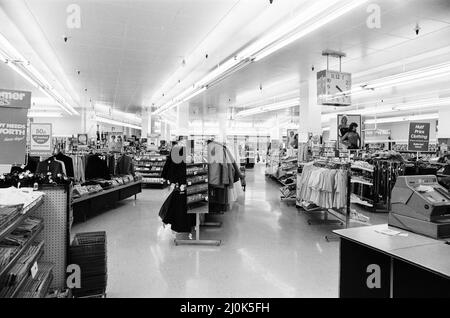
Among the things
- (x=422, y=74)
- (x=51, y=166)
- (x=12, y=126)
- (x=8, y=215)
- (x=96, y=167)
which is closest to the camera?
(x=8, y=215)

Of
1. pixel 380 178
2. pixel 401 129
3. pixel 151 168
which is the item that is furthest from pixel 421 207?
pixel 401 129

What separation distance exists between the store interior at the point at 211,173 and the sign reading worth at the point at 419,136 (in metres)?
0.03

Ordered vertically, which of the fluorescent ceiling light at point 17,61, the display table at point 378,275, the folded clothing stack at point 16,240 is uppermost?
the fluorescent ceiling light at point 17,61

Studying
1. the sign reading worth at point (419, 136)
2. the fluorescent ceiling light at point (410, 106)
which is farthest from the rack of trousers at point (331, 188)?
the fluorescent ceiling light at point (410, 106)

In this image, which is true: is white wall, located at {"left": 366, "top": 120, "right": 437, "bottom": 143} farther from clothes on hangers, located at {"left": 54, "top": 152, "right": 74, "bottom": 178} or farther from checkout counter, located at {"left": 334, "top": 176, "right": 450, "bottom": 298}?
clothes on hangers, located at {"left": 54, "top": 152, "right": 74, "bottom": 178}

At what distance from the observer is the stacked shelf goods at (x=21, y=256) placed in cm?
190

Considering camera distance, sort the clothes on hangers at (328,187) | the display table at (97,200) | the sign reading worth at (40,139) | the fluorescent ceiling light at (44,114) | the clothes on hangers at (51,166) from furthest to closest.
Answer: the fluorescent ceiling light at (44,114) → the display table at (97,200) → the clothes on hangers at (328,187) → the clothes on hangers at (51,166) → the sign reading worth at (40,139)

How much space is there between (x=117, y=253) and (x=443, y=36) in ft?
23.6

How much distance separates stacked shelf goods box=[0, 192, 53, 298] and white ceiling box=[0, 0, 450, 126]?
12.3 ft

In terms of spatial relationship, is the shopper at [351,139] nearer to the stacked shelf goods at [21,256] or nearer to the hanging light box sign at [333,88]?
the hanging light box sign at [333,88]

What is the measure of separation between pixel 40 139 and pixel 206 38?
377 centimetres

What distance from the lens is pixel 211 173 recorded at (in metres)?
5.08

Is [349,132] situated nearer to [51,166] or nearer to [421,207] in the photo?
[421,207]
